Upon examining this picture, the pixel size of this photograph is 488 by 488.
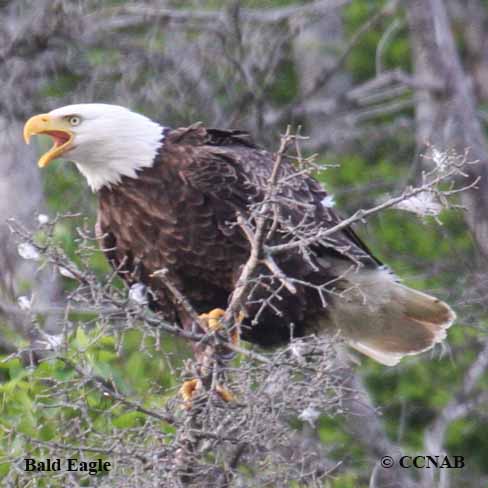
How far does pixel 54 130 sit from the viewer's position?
18.3ft

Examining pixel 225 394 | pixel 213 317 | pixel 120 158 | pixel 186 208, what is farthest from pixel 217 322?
pixel 120 158

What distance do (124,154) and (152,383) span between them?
133cm

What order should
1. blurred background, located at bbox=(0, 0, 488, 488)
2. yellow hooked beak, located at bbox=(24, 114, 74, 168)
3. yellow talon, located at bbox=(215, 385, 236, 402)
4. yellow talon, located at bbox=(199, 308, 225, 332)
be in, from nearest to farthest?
yellow talon, located at bbox=(215, 385, 236, 402)
yellow talon, located at bbox=(199, 308, 225, 332)
yellow hooked beak, located at bbox=(24, 114, 74, 168)
blurred background, located at bbox=(0, 0, 488, 488)

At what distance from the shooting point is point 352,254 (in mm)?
5656

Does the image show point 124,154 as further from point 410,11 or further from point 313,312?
point 410,11

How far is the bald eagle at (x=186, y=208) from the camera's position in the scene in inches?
218

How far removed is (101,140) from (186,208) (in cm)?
48

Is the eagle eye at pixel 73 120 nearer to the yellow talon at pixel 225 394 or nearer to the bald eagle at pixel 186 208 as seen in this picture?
the bald eagle at pixel 186 208

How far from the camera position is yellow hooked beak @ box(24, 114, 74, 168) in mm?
5496

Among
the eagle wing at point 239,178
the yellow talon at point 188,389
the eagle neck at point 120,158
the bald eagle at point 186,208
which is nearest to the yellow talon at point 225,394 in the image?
the yellow talon at point 188,389

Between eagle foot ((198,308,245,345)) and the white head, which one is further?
the white head

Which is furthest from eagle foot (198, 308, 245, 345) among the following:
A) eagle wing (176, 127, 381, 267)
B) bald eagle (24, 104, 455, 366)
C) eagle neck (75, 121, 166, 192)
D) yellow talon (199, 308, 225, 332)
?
eagle neck (75, 121, 166, 192)

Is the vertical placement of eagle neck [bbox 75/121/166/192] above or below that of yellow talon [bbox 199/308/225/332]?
above

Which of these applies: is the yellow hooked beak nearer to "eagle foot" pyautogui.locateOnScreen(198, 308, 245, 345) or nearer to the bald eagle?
the bald eagle
